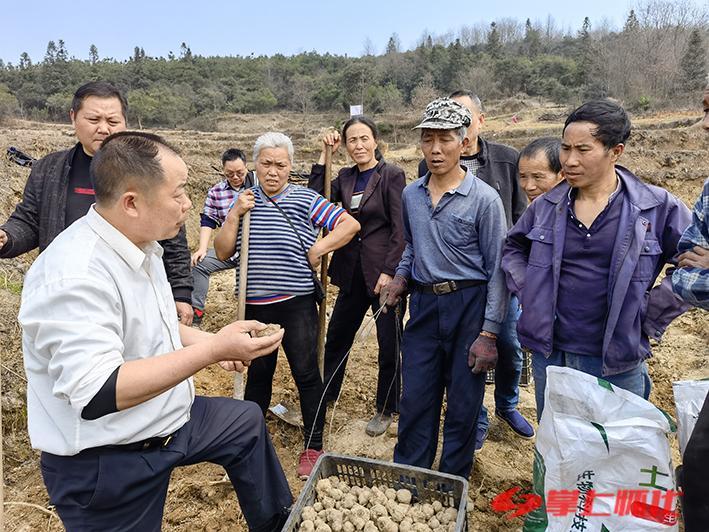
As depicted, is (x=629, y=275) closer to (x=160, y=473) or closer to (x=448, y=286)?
(x=448, y=286)

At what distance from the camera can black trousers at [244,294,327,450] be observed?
2689 mm

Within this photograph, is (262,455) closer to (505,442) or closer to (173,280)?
(173,280)

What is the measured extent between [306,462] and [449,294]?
1.35 m

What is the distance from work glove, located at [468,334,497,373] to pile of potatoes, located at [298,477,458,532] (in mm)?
615


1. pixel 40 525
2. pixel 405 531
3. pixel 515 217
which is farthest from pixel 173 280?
pixel 515 217

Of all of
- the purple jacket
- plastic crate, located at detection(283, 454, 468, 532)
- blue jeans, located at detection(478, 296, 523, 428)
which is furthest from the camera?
blue jeans, located at detection(478, 296, 523, 428)

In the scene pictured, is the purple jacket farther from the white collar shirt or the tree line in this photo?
the tree line

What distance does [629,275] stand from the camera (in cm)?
187

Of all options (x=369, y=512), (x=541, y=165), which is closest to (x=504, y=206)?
(x=541, y=165)

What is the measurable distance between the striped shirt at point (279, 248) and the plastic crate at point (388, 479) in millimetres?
919

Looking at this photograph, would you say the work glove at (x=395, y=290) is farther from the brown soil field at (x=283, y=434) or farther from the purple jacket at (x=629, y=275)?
the purple jacket at (x=629, y=275)

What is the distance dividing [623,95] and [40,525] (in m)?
38.3

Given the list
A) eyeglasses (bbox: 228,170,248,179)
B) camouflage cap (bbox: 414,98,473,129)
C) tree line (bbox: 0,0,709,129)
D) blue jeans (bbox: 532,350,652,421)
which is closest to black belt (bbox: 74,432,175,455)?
blue jeans (bbox: 532,350,652,421)

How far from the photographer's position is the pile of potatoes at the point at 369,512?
1.91 metres
